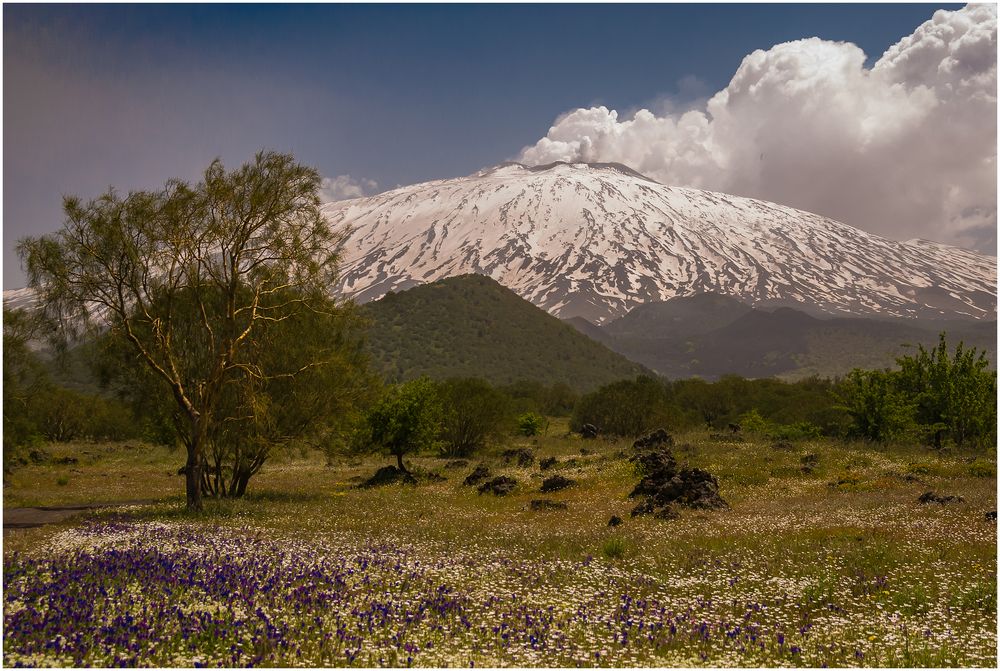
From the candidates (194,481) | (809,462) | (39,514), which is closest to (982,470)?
(809,462)

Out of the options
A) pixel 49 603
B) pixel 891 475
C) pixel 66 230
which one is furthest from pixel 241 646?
pixel 891 475

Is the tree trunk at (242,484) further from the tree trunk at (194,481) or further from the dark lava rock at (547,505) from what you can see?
the dark lava rock at (547,505)

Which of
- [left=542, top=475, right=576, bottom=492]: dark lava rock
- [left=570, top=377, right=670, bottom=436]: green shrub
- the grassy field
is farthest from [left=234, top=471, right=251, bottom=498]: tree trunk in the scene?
[left=570, top=377, right=670, bottom=436]: green shrub

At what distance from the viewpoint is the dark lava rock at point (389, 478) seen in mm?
39531

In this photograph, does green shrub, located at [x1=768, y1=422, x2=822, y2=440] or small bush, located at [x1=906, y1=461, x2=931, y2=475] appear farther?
green shrub, located at [x1=768, y1=422, x2=822, y2=440]

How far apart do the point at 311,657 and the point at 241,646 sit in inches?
32.7

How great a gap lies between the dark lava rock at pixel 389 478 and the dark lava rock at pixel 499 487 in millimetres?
6728

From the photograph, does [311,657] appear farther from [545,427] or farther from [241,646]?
[545,427]

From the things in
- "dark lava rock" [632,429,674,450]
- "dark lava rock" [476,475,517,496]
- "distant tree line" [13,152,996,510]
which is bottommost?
"dark lava rock" [476,475,517,496]

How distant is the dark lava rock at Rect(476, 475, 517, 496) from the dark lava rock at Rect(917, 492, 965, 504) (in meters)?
18.1

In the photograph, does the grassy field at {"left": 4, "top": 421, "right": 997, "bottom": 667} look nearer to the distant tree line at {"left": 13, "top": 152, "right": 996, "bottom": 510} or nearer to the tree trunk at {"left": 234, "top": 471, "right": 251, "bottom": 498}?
the distant tree line at {"left": 13, "top": 152, "right": 996, "bottom": 510}

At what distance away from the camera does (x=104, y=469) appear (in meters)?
51.8

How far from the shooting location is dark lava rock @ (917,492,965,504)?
829 inches

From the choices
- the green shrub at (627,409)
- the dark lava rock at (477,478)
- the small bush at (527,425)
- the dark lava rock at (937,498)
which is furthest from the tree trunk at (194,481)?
the small bush at (527,425)
